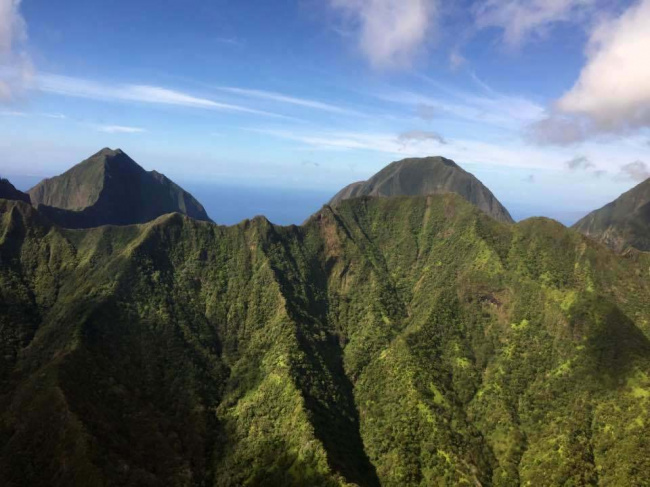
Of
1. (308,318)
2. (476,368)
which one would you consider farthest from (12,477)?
(476,368)

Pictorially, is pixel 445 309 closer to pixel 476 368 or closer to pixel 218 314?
pixel 476 368

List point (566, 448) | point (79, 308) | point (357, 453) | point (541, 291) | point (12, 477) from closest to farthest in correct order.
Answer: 1. point (12, 477)
2. point (566, 448)
3. point (357, 453)
4. point (79, 308)
5. point (541, 291)

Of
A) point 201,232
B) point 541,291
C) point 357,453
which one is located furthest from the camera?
point 201,232

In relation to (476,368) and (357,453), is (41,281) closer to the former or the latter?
(357,453)

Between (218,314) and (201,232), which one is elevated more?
(201,232)

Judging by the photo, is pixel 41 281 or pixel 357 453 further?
pixel 41 281

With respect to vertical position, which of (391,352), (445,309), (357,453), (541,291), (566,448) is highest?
(541,291)

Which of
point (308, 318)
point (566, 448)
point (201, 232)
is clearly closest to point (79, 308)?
point (201, 232)
